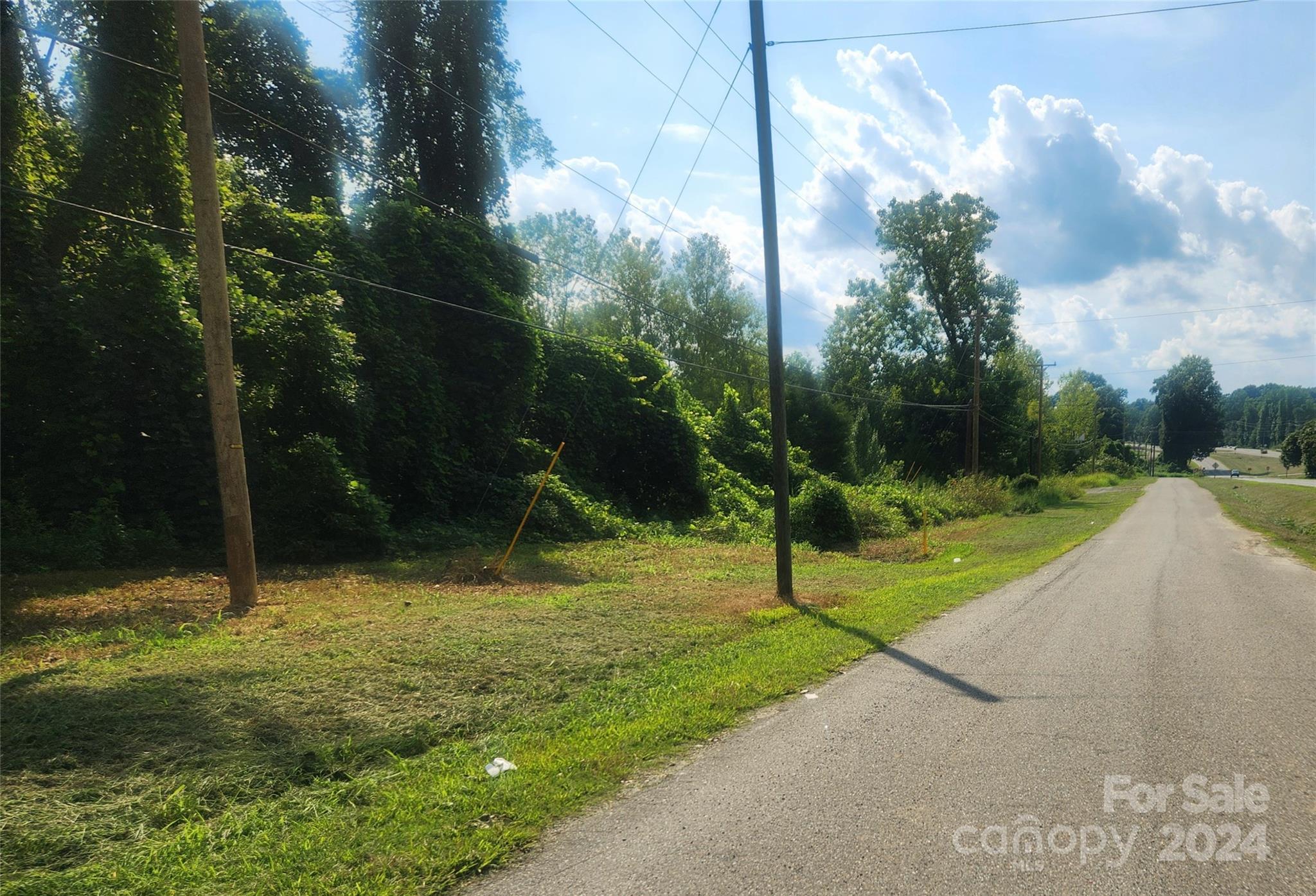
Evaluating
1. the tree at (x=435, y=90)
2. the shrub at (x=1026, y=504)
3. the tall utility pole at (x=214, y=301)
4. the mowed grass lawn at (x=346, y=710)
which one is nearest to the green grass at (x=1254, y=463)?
the shrub at (x=1026, y=504)

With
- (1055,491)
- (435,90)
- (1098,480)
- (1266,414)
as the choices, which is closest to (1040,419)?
(1055,491)

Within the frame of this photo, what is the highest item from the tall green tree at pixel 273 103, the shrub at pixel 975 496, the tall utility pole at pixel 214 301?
the tall green tree at pixel 273 103

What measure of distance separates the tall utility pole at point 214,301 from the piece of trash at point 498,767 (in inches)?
242

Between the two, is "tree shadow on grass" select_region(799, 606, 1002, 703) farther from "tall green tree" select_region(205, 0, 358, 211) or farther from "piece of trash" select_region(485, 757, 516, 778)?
"tall green tree" select_region(205, 0, 358, 211)

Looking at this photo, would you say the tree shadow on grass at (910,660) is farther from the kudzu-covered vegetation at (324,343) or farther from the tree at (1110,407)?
Result: the tree at (1110,407)

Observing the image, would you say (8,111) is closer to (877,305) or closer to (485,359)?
(485,359)

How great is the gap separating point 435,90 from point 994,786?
2655 centimetres

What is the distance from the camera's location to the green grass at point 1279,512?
68.3 ft

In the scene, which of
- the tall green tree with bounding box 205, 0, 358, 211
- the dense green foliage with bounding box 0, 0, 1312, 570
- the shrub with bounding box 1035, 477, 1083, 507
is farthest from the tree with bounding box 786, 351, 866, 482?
the tall green tree with bounding box 205, 0, 358, 211

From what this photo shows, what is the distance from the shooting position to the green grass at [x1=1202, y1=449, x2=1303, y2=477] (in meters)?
91.9

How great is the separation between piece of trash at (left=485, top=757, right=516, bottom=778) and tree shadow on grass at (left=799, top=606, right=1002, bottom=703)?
3.73 meters

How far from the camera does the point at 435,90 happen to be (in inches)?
986

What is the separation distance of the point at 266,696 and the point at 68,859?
7.04ft

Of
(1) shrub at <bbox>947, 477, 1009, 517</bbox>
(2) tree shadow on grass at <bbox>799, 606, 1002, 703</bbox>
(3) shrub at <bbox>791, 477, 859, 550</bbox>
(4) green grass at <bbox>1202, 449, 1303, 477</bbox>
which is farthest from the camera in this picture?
(4) green grass at <bbox>1202, 449, 1303, 477</bbox>
